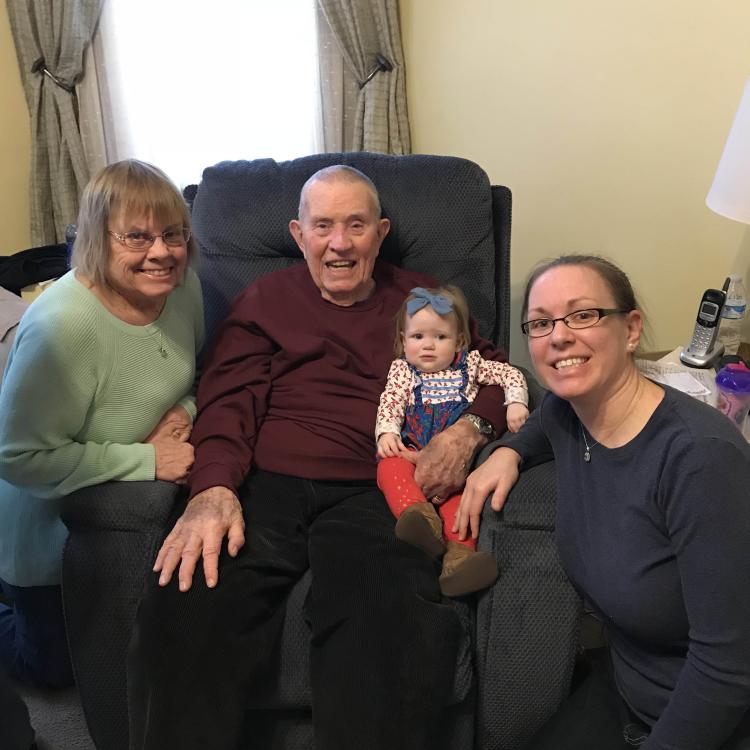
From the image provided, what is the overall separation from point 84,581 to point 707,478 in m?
1.10

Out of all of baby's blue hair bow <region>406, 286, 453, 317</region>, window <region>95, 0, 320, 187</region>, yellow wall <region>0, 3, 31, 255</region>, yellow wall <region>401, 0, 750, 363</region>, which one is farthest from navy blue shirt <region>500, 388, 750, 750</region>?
yellow wall <region>0, 3, 31, 255</region>

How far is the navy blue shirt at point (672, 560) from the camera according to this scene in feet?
3.06

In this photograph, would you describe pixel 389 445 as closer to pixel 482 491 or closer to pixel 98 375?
pixel 482 491

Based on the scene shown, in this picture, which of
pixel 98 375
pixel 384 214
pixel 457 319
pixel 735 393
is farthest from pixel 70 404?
pixel 735 393

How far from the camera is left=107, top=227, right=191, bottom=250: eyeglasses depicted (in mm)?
1349

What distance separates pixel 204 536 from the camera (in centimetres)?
133

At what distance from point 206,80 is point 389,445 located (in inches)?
76.0

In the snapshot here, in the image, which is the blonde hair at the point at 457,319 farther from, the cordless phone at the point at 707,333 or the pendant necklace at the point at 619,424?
the cordless phone at the point at 707,333

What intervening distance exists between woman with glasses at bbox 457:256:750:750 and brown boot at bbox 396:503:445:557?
235 mm

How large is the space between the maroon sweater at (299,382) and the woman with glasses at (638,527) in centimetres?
51

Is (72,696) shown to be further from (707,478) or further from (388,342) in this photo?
(707,478)

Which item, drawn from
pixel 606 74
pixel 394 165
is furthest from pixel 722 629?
pixel 606 74

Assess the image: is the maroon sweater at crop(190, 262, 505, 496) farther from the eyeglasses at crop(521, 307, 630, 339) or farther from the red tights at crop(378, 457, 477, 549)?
the eyeglasses at crop(521, 307, 630, 339)

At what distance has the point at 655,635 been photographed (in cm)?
107
